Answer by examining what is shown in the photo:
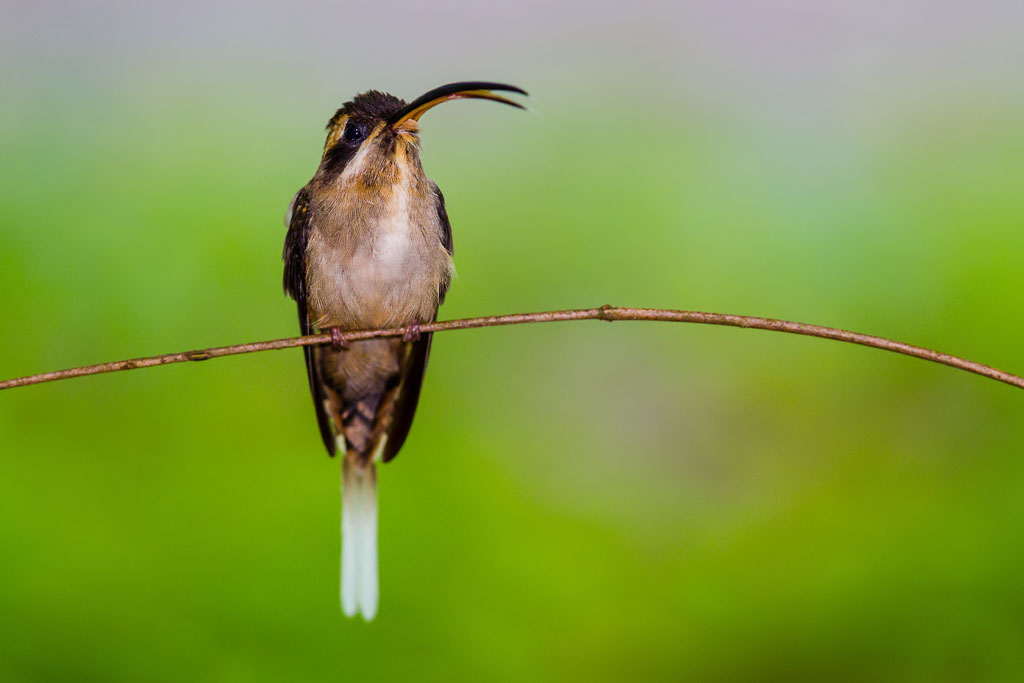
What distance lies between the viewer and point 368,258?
104 inches

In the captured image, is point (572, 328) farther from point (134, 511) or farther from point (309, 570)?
point (134, 511)

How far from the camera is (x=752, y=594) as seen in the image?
4.15 m

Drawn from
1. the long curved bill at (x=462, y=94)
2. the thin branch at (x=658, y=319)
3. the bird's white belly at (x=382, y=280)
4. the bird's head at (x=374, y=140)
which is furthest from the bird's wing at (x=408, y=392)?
the thin branch at (x=658, y=319)

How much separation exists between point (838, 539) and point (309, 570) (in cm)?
237

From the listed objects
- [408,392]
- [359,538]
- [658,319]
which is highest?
[658,319]

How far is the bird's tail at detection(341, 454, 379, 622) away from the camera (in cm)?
312

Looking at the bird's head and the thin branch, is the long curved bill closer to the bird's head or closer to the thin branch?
the bird's head

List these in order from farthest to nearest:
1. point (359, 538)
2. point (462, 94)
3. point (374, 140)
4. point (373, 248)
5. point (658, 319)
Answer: point (359, 538)
point (373, 248)
point (374, 140)
point (462, 94)
point (658, 319)

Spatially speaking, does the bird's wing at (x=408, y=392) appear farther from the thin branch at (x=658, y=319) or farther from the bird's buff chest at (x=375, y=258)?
the thin branch at (x=658, y=319)

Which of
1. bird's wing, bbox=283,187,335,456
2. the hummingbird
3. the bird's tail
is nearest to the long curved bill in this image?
the hummingbird

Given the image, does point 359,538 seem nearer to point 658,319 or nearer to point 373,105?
point 373,105

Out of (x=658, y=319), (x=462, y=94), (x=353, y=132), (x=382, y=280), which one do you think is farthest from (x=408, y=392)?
(x=658, y=319)

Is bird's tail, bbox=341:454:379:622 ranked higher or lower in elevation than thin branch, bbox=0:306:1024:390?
lower

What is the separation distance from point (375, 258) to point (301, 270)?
1.11 feet
